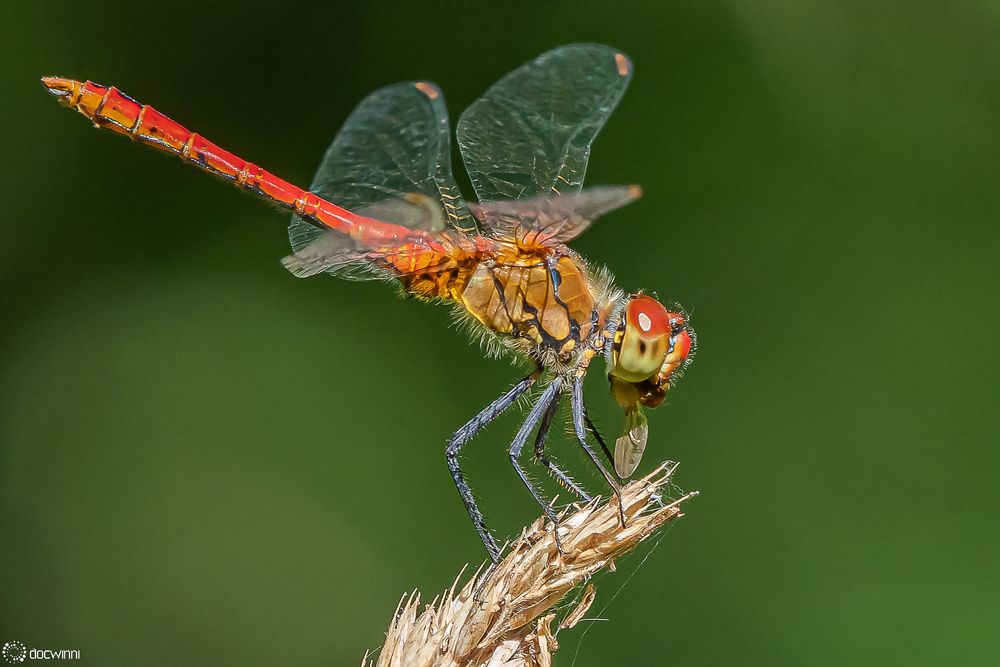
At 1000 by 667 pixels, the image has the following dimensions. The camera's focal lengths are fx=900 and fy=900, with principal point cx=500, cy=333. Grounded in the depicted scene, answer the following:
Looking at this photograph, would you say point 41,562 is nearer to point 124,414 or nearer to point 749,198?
point 124,414

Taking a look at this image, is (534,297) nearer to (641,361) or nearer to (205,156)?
(641,361)

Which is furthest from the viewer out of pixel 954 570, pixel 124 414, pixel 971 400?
pixel 124 414

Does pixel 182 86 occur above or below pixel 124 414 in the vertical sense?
above

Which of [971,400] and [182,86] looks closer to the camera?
[971,400]

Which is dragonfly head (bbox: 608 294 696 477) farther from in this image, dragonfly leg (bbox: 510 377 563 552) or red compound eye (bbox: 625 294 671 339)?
dragonfly leg (bbox: 510 377 563 552)

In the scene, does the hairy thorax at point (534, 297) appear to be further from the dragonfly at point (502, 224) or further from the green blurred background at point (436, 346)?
the green blurred background at point (436, 346)

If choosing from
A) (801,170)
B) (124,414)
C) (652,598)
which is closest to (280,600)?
(124,414)

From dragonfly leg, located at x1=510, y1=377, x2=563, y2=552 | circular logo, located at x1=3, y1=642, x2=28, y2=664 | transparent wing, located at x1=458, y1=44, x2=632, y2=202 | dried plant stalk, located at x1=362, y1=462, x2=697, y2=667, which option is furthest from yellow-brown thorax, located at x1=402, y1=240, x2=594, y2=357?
circular logo, located at x1=3, y1=642, x2=28, y2=664
